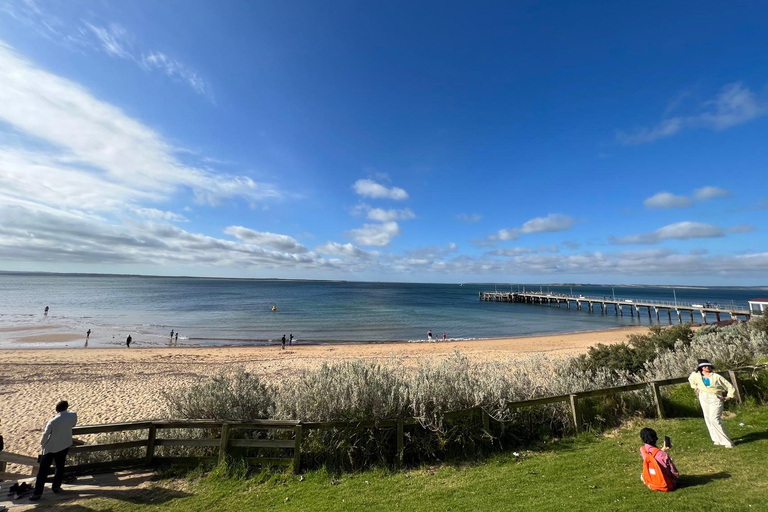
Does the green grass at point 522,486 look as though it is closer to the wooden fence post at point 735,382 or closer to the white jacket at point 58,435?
the white jacket at point 58,435

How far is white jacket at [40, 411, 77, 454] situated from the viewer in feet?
16.7

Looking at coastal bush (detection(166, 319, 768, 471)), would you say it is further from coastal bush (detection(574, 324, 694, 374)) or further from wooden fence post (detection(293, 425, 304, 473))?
coastal bush (detection(574, 324, 694, 374))

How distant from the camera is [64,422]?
525 cm

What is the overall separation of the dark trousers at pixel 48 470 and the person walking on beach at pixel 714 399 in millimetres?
9952

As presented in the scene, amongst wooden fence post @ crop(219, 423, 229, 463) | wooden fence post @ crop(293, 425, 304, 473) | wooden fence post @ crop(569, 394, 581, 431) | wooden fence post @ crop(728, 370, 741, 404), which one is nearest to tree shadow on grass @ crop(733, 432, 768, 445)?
wooden fence post @ crop(728, 370, 741, 404)

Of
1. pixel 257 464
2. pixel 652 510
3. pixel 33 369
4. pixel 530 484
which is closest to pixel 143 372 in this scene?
pixel 33 369

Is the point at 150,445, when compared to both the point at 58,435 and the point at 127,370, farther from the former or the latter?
the point at 127,370

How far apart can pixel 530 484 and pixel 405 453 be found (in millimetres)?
1907

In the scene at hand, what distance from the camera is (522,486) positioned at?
4500mm

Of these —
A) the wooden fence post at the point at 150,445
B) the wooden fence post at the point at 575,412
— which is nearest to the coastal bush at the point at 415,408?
the wooden fence post at the point at 575,412

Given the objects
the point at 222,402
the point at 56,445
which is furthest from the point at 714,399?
the point at 56,445

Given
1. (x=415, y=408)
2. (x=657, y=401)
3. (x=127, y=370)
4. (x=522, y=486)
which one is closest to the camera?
(x=522, y=486)

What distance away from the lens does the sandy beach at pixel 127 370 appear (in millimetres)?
11188

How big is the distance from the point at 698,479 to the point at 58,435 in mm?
8973
